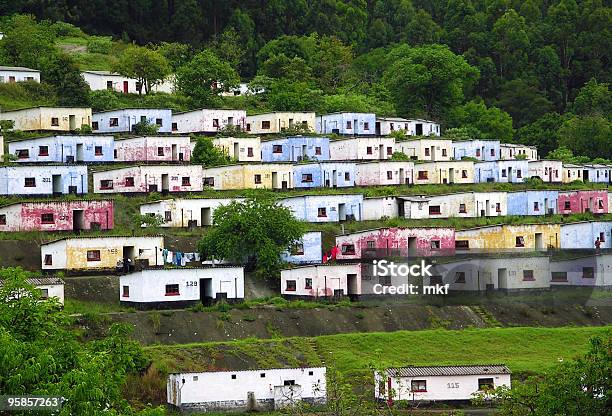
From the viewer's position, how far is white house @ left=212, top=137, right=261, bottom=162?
265 ft

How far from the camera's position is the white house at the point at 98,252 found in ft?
209

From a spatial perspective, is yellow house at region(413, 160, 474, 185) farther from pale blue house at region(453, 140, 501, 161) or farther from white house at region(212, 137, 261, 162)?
white house at region(212, 137, 261, 162)

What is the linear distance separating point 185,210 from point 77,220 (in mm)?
4968

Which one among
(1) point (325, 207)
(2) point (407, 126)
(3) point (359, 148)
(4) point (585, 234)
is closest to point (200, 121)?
(3) point (359, 148)

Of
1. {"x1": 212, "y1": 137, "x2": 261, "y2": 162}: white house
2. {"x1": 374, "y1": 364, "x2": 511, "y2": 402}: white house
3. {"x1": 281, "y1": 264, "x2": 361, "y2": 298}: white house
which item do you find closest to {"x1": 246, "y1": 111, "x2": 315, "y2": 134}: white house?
{"x1": 212, "y1": 137, "x2": 261, "y2": 162}: white house

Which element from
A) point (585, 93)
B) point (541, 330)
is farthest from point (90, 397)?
point (585, 93)

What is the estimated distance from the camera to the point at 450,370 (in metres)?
53.8

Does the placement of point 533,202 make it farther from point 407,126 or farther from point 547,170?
point 407,126

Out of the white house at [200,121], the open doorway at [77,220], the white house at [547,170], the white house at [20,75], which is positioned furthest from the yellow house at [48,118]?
the white house at [547,170]

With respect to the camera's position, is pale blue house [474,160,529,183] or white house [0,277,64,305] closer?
white house [0,277,64,305]

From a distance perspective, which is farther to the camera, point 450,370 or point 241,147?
point 241,147

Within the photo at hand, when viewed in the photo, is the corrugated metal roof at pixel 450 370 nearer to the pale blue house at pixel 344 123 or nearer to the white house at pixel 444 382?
the white house at pixel 444 382

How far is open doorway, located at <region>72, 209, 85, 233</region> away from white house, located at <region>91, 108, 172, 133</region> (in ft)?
45.6

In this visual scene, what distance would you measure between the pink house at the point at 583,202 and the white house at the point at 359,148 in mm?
9675
